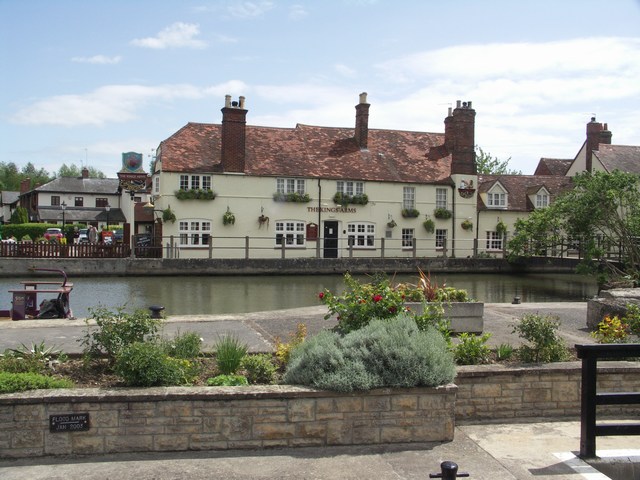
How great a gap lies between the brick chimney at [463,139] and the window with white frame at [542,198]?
553 cm

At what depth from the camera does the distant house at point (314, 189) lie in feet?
121

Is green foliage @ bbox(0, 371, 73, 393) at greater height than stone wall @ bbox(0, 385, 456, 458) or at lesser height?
greater

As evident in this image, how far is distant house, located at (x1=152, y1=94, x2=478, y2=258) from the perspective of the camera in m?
37.0

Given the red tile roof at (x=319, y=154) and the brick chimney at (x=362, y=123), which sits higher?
the brick chimney at (x=362, y=123)

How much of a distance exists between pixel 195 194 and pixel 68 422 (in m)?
31.5

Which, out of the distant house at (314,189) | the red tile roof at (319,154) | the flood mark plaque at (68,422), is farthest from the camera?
the red tile roof at (319,154)

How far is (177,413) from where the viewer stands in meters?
5.86

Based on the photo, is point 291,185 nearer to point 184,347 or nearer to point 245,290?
point 245,290

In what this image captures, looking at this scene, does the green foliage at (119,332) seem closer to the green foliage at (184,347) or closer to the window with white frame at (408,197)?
the green foliage at (184,347)

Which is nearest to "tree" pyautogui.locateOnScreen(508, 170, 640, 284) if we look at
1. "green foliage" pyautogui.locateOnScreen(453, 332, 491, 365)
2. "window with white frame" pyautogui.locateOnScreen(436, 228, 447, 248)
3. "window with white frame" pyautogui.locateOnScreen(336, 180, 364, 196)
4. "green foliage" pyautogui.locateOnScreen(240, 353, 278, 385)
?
"window with white frame" pyautogui.locateOnScreen(436, 228, 447, 248)

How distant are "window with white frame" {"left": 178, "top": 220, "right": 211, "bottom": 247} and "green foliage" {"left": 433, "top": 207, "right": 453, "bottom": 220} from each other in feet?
49.2

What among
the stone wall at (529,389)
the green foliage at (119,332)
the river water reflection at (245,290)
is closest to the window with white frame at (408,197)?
the river water reflection at (245,290)

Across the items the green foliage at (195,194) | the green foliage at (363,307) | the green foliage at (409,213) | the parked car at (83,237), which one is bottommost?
the green foliage at (363,307)

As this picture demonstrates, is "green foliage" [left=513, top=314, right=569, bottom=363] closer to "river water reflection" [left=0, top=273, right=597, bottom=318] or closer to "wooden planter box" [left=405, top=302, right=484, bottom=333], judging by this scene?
"wooden planter box" [left=405, top=302, right=484, bottom=333]
